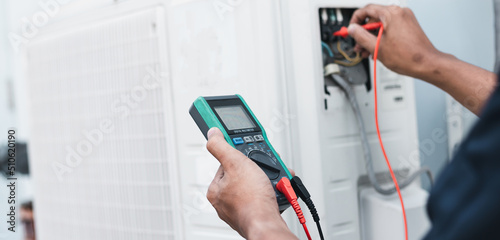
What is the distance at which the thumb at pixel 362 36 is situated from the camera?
78cm

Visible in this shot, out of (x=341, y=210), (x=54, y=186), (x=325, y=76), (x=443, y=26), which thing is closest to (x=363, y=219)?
(x=341, y=210)

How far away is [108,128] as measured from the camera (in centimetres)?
96

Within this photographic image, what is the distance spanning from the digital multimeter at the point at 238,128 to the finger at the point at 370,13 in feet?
0.95

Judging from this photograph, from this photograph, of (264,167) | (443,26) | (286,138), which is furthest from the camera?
(443,26)

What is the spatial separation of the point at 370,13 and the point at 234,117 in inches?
13.1

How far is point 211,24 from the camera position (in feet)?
2.60

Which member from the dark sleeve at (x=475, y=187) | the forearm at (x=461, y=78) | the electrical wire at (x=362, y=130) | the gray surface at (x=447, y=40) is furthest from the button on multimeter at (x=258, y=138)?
the gray surface at (x=447, y=40)

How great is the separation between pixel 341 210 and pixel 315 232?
0.07 m

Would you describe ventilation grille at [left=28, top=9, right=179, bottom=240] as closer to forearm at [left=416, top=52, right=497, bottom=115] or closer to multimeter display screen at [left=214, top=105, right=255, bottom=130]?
multimeter display screen at [left=214, top=105, right=255, bottom=130]

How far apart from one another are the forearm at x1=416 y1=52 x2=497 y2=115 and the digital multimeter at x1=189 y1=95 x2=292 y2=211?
1.09 ft

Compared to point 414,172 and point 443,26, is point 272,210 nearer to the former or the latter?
point 414,172

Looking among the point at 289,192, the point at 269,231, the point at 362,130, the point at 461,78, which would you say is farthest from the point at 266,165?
the point at 461,78

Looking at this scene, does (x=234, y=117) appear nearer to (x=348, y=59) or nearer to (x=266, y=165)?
(x=266, y=165)

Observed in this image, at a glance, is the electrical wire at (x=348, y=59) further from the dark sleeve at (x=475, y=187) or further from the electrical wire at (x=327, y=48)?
the dark sleeve at (x=475, y=187)
